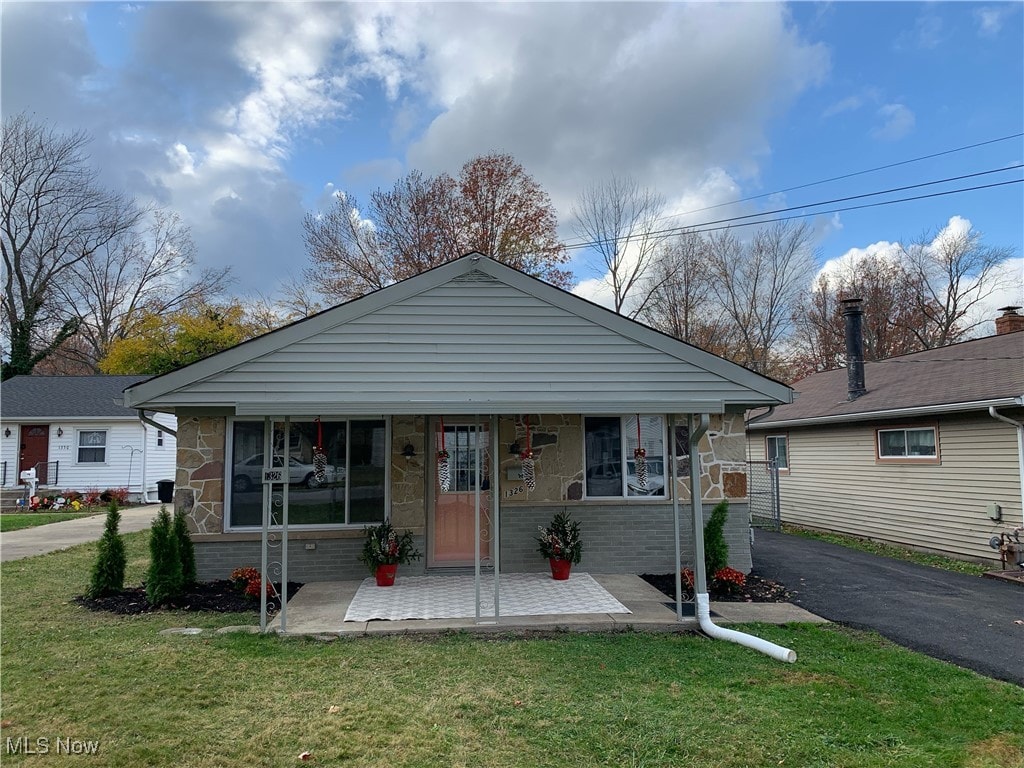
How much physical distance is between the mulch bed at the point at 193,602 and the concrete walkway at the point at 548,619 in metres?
0.50

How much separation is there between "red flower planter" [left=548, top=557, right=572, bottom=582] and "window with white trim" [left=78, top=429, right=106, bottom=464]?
1743cm

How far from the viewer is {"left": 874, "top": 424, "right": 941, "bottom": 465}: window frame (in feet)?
35.3

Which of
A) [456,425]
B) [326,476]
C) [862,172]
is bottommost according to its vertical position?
[326,476]

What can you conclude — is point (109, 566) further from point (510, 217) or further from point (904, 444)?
point (510, 217)

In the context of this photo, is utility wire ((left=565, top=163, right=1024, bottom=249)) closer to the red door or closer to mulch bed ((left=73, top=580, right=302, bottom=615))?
mulch bed ((left=73, top=580, right=302, bottom=615))

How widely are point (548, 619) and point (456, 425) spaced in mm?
3027

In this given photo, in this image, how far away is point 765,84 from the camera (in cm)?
1202

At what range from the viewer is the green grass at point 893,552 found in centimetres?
967

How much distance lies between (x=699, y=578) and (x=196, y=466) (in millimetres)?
6232

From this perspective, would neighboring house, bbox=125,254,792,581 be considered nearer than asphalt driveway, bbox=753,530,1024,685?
No

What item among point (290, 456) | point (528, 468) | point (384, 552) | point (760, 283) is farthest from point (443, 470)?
point (760, 283)

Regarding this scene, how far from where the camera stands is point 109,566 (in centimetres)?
707

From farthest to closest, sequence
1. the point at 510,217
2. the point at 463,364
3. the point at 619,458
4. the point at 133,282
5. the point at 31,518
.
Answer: the point at 133,282, the point at 510,217, the point at 31,518, the point at 619,458, the point at 463,364

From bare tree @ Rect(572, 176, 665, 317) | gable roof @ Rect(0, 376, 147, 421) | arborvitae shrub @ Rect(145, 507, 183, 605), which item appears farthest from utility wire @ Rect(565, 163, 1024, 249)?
gable roof @ Rect(0, 376, 147, 421)
